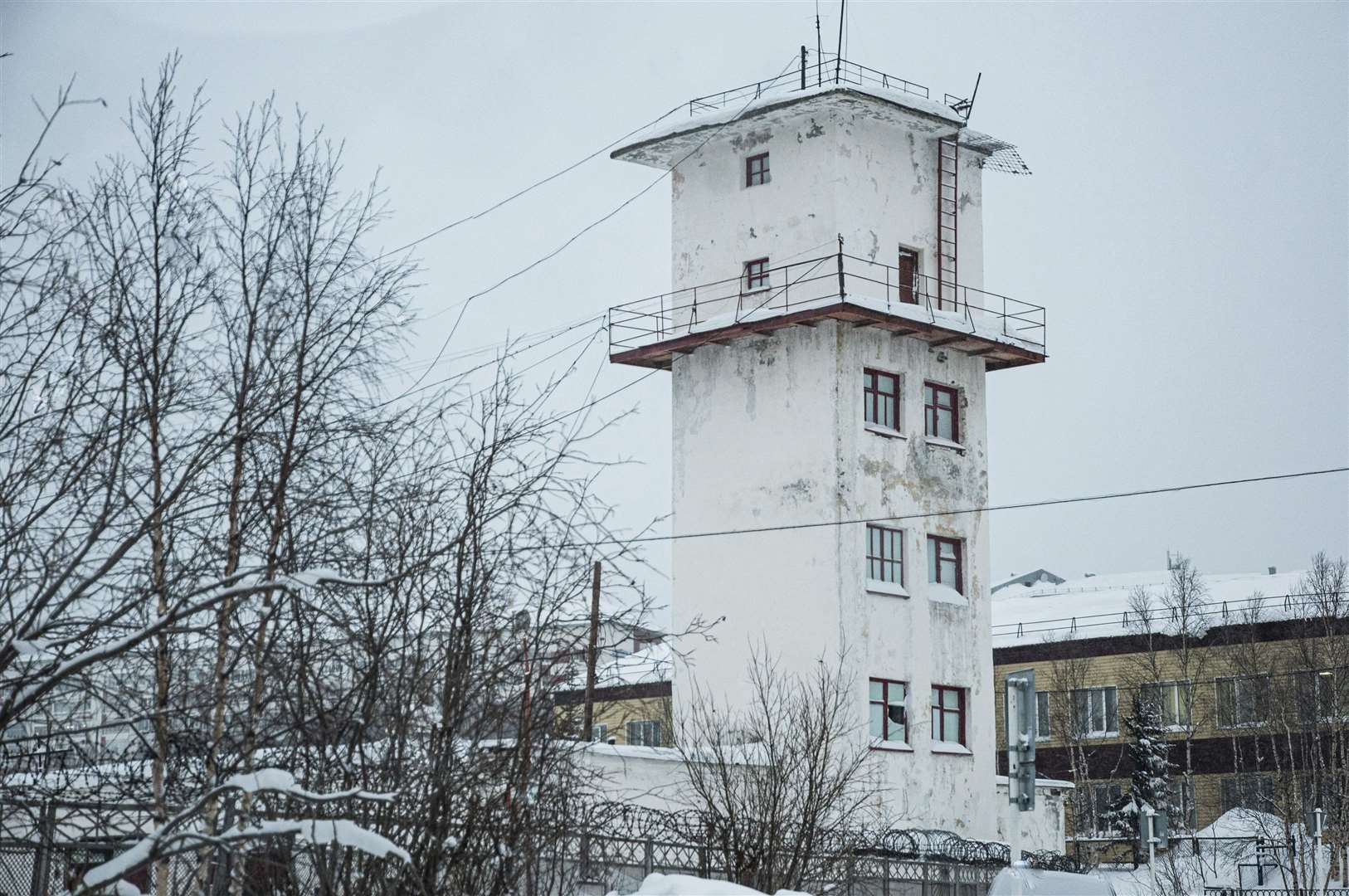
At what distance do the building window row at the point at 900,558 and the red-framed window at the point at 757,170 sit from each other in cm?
861

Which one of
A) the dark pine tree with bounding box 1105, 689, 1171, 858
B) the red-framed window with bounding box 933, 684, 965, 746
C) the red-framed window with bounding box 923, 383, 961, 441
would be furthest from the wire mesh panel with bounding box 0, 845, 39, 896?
the dark pine tree with bounding box 1105, 689, 1171, 858

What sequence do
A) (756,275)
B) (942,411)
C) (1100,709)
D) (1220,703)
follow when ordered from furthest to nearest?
(1100,709), (1220,703), (942,411), (756,275)

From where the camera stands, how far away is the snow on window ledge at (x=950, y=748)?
39.1 m

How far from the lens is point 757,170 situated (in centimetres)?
4138

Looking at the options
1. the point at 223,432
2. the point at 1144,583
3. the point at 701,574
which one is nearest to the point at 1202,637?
the point at 1144,583

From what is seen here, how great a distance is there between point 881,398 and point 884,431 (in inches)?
38.9

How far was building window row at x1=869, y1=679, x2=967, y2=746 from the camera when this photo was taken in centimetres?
3825

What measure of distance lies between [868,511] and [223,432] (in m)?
31.2

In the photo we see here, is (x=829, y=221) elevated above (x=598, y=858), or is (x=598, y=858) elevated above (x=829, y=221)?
(x=829, y=221)

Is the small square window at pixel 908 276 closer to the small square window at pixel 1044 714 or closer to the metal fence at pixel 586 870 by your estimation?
the metal fence at pixel 586 870

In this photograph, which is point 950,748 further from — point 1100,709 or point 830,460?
point 1100,709

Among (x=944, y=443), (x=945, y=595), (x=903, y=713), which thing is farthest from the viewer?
(x=944, y=443)

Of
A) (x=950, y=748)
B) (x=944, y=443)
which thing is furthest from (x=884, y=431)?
(x=950, y=748)

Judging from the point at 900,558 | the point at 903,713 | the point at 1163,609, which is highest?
the point at 1163,609
